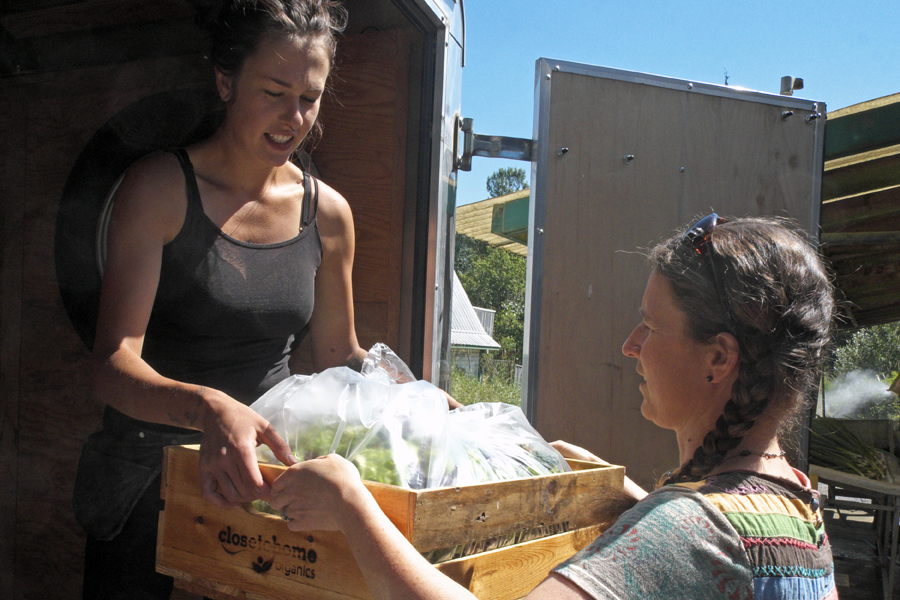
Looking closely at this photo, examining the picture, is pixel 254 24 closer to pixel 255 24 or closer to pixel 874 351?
pixel 255 24

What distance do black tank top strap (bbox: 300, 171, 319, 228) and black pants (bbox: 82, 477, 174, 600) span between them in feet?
2.75

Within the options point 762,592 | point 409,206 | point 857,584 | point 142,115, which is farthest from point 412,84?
point 857,584

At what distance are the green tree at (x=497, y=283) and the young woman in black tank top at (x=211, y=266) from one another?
777 inches

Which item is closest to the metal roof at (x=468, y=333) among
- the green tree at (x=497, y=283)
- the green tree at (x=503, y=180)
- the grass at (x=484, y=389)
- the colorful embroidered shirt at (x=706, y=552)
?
the grass at (x=484, y=389)

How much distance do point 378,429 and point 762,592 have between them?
0.66 metres

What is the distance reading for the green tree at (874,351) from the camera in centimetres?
2020

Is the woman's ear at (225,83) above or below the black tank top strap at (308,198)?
above

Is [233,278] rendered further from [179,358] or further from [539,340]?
[539,340]

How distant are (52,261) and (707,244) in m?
2.53

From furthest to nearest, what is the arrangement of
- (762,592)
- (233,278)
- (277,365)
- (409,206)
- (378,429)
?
(409,206)
(277,365)
(233,278)
(378,429)
(762,592)

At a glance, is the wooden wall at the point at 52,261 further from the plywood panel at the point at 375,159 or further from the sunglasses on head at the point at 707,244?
the sunglasses on head at the point at 707,244

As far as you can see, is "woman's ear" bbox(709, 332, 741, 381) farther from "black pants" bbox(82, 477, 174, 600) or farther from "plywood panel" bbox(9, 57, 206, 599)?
"plywood panel" bbox(9, 57, 206, 599)

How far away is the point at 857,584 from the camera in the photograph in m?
5.70

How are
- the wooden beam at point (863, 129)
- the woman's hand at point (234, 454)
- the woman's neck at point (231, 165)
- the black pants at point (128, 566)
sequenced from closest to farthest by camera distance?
1. the woman's hand at point (234, 454)
2. the black pants at point (128, 566)
3. the woman's neck at point (231, 165)
4. the wooden beam at point (863, 129)
